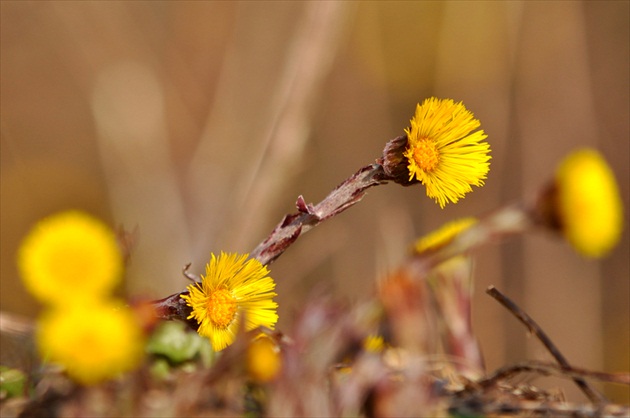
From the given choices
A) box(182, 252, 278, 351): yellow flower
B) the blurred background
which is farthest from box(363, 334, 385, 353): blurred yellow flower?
the blurred background

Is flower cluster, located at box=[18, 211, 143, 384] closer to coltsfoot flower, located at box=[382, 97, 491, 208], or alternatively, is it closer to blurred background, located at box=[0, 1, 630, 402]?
coltsfoot flower, located at box=[382, 97, 491, 208]

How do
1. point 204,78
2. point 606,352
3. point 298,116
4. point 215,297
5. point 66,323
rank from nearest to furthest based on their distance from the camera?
point 66,323 < point 215,297 < point 298,116 < point 606,352 < point 204,78

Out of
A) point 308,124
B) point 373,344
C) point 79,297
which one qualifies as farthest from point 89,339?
point 308,124

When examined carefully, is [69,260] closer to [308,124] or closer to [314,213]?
[314,213]

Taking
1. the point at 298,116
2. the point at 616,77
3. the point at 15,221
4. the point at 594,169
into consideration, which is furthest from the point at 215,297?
the point at 616,77

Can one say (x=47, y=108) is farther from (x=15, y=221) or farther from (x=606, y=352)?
(x=606, y=352)
